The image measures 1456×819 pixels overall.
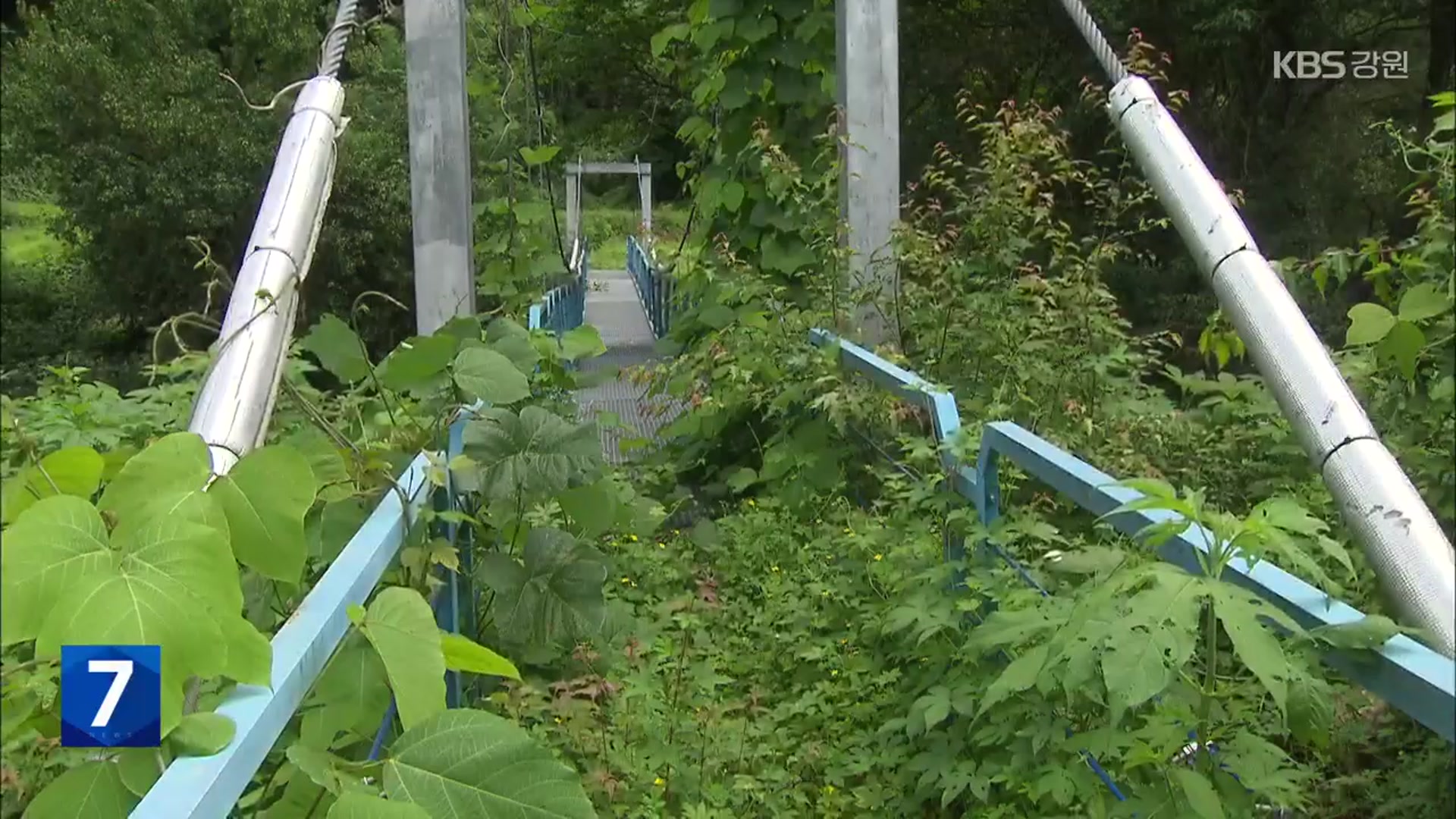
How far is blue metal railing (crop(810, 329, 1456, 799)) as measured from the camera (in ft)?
2.61

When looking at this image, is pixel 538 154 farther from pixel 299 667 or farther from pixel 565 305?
pixel 299 667

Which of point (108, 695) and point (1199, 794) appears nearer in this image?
point (108, 695)

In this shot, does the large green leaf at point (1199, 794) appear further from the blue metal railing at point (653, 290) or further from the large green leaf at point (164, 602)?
the blue metal railing at point (653, 290)

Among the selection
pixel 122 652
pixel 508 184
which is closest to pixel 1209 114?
pixel 508 184

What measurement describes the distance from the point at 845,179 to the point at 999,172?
25.0 inches

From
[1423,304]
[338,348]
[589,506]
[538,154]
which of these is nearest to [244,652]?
[338,348]

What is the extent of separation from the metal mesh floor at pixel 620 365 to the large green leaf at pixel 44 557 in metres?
1.43

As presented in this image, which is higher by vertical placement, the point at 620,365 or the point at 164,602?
the point at 164,602

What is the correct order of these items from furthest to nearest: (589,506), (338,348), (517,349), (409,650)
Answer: (517,349), (589,506), (338,348), (409,650)

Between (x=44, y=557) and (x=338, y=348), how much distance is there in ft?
4.34

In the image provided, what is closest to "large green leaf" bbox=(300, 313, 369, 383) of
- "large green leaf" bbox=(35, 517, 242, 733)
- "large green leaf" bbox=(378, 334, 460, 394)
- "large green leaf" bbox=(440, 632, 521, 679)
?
"large green leaf" bbox=(378, 334, 460, 394)

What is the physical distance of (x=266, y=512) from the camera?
0.71 meters

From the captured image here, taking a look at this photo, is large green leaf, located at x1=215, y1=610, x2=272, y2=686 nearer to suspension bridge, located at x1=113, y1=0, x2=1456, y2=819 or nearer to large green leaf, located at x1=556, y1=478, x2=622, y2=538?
suspension bridge, located at x1=113, y1=0, x2=1456, y2=819

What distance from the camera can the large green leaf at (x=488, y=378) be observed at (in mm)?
1708
